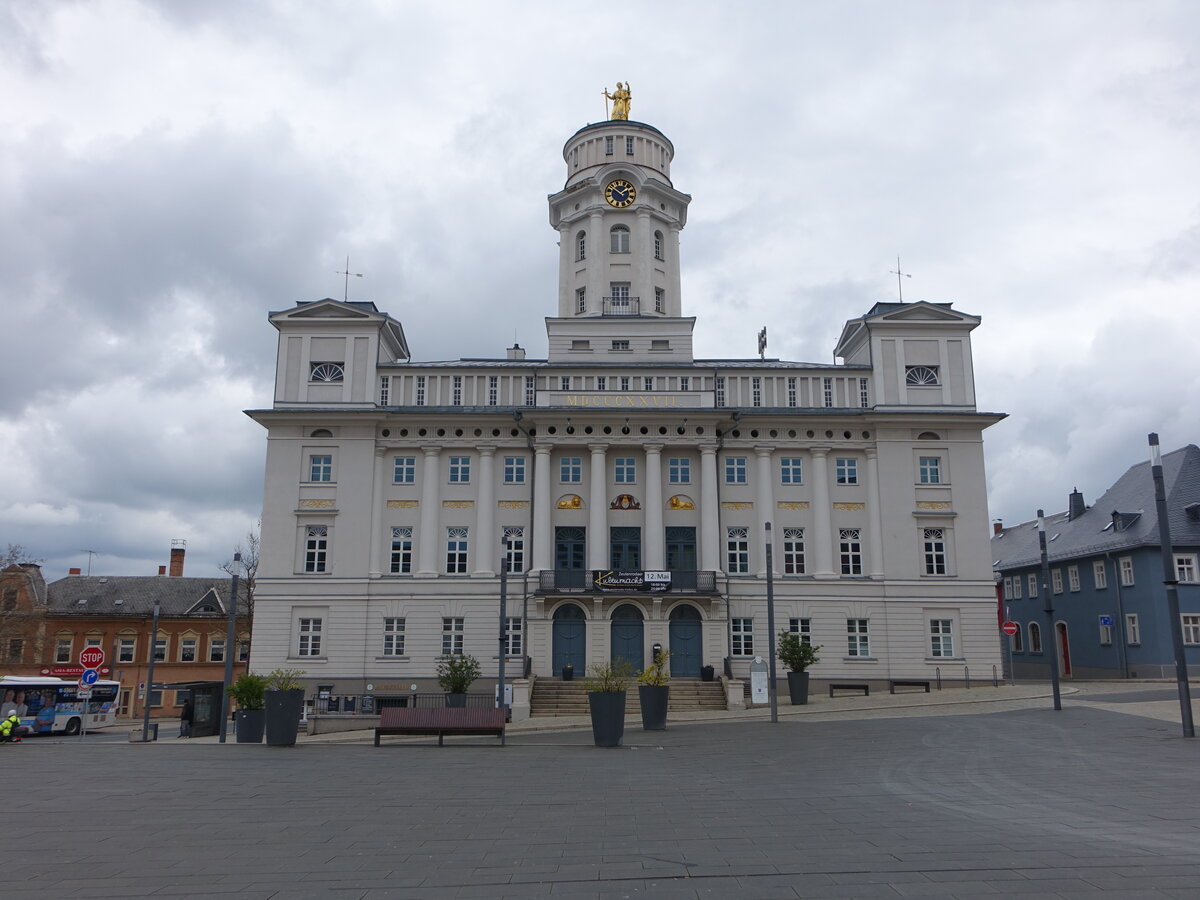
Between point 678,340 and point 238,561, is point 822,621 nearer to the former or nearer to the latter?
point 678,340

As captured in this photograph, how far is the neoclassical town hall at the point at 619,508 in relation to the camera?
143 feet

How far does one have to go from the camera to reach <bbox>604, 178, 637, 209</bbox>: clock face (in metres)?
52.8

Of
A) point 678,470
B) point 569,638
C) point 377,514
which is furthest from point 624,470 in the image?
point 377,514

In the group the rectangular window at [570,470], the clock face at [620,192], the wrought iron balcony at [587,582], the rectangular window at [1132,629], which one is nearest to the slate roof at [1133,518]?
the rectangular window at [1132,629]

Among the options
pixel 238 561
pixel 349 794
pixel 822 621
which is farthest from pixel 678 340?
pixel 349 794

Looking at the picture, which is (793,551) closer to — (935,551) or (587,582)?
(935,551)

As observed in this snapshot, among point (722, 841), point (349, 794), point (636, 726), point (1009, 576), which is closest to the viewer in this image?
point (722, 841)

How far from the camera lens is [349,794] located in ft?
46.8

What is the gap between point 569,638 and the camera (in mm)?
43500

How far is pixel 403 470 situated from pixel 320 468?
383cm

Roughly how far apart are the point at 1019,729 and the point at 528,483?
2626cm

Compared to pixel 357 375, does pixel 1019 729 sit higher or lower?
lower

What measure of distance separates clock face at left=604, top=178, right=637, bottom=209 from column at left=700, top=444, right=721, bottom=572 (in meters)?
16.1

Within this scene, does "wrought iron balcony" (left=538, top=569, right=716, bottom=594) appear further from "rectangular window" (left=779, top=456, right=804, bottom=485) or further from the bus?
the bus
